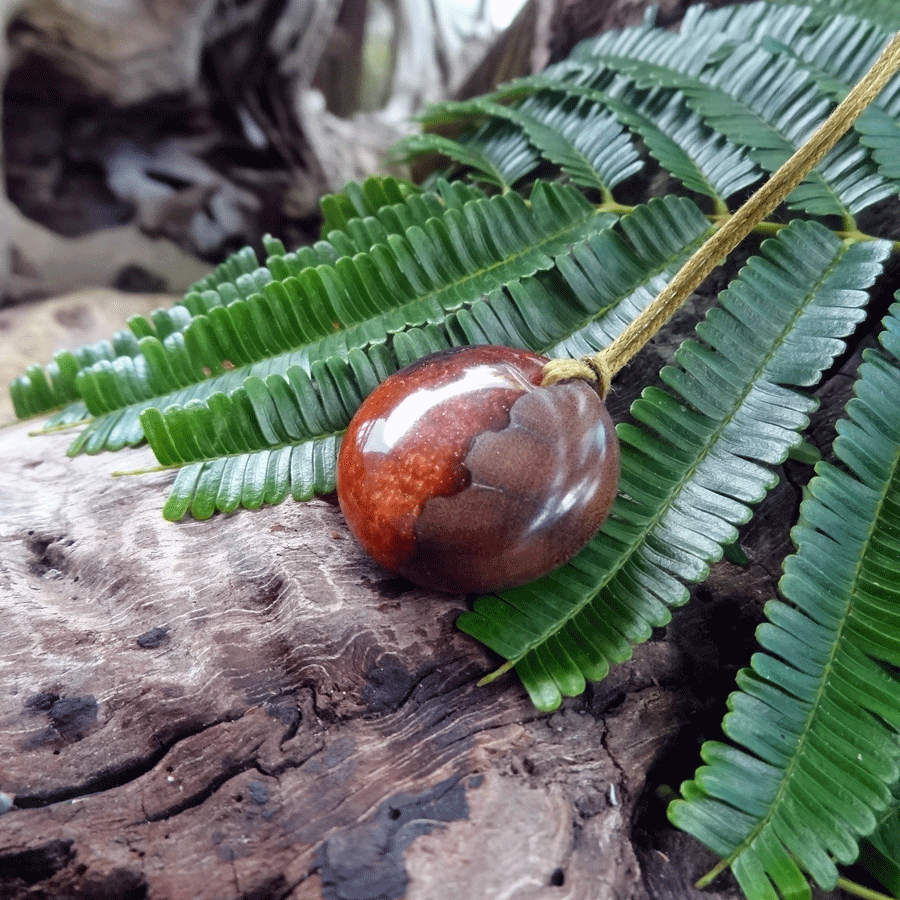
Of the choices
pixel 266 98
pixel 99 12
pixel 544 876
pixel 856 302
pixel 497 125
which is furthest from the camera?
pixel 266 98

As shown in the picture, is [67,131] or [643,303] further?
[67,131]

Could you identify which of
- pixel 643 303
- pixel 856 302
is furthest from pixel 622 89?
pixel 856 302

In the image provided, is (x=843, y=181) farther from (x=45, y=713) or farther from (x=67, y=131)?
(x=67, y=131)

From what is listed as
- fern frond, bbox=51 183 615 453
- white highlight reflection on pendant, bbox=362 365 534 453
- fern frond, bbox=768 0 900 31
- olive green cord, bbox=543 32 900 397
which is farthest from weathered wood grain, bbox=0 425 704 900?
fern frond, bbox=768 0 900 31

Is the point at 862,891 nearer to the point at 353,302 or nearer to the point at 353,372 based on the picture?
the point at 353,372

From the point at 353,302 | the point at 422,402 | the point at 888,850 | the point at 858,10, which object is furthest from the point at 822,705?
the point at 858,10

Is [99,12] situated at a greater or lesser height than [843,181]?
lesser
